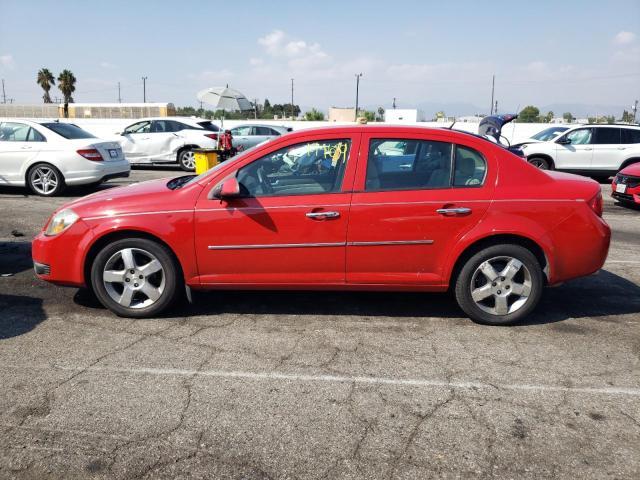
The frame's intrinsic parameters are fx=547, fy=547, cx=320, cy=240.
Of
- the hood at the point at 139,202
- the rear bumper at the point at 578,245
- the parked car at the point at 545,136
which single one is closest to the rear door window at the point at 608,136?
the parked car at the point at 545,136

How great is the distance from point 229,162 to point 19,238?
4.48 metres

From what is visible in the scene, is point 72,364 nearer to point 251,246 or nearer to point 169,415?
point 169,415

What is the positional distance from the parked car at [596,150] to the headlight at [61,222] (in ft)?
42.5

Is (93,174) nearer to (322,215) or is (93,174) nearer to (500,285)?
(322,215)

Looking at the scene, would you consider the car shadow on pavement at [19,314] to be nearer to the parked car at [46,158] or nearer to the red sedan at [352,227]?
the red sedan at [352,227]

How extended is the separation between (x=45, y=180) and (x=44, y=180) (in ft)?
0.06

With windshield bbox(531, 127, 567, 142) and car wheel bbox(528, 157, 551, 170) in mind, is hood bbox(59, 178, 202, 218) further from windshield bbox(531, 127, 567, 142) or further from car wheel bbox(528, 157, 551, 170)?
windshield bbox(531, 127, 567, 142)

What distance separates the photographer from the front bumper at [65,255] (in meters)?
4.42

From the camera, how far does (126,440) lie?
112 inches

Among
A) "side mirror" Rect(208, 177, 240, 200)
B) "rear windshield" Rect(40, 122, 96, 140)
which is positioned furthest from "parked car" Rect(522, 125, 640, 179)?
"side mirror" Rect(208, 177, 240, 200)

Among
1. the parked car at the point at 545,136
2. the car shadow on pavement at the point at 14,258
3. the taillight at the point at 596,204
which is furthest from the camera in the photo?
the parked car at the point at 545,136

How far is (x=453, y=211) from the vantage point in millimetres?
4266

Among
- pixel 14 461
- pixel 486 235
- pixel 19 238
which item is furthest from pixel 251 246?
pixel 19 238

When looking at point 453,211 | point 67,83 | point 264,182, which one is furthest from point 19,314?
point 67,83
